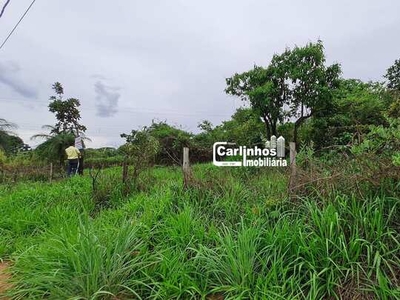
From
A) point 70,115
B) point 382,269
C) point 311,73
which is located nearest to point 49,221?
point 382,269

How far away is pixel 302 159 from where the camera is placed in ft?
11.6

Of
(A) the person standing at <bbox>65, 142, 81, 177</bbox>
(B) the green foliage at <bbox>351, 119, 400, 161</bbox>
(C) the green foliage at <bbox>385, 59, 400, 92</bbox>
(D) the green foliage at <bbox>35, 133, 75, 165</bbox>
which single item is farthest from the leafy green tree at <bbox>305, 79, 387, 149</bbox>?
(C) the green foliage at <bbox>385, 59, 400, 92</bbox>

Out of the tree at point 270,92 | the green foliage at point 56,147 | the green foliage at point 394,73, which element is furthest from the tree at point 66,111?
the green foliage at point 394,73

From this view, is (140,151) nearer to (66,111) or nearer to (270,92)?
(270,92)

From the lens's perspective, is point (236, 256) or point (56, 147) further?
point (56, 147)

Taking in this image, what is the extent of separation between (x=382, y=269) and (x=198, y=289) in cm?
137

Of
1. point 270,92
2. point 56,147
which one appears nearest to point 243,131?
point 270,92

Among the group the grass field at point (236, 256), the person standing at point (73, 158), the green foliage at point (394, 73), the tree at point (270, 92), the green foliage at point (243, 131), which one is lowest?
the grass field at point (236, 256)

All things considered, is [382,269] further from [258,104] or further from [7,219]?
[258,104]

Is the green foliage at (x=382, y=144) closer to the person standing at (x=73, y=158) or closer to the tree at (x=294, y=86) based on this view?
the tree at (x=294, y=86)

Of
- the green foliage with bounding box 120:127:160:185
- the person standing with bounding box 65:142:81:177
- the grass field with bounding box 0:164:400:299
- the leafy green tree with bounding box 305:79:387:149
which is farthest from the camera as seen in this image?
the leafy green tree with bounding box 305:79:387:149

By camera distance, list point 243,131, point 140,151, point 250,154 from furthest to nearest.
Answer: point 243,131 < point 250,154 < point 140,151

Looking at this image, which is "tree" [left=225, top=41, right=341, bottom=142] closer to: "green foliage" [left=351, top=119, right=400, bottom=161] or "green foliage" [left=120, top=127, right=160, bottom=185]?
"green foliage" [left=120, top=127, right=160, bottom=185]

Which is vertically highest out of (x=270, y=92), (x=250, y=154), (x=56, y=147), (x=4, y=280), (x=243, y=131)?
(x=270, y=92)
